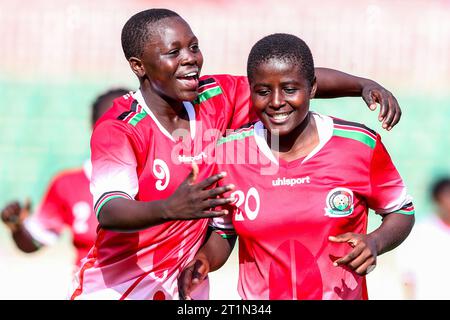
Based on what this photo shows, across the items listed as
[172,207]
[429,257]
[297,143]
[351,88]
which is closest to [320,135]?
[297,143]

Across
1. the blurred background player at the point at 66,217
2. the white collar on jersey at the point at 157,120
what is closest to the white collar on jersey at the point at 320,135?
the white collar on jersey at the point at 157,120

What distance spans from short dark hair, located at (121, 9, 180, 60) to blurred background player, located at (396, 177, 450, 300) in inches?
142

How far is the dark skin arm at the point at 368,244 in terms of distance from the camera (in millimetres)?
3398

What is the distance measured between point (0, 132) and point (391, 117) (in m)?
8.87

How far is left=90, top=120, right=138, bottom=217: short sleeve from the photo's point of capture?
12.3 feet

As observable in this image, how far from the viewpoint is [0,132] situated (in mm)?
11859

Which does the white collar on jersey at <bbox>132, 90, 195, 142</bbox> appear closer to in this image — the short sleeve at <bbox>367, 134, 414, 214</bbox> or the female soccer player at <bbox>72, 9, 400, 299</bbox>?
the female soccer player at <bbox>72, 9, 400, 299</bbox>

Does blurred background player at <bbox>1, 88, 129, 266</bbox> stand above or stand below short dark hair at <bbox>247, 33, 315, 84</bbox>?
below

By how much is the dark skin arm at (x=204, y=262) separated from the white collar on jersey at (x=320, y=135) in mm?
512

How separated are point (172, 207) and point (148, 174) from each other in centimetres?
65

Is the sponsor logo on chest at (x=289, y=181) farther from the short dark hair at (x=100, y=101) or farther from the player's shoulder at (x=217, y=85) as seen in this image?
the short dark hair at (x=100, y=101)

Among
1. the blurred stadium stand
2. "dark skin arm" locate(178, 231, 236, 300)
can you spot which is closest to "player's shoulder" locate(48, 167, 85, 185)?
"dark skin arm" locate(178, 231, 236, 300)
